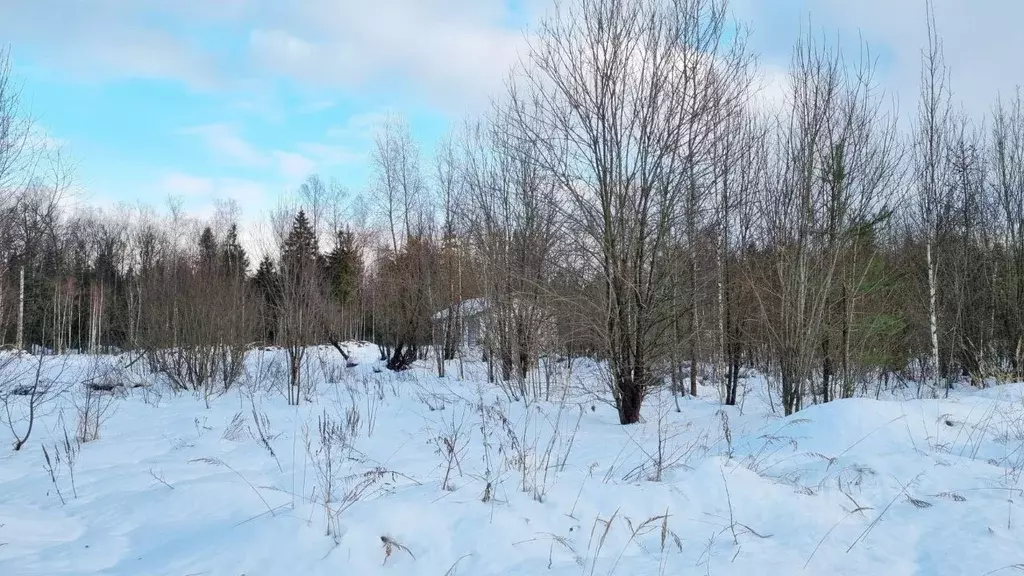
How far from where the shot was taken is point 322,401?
9445 mm

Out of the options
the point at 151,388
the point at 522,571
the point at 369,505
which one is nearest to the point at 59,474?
the point at 369,505

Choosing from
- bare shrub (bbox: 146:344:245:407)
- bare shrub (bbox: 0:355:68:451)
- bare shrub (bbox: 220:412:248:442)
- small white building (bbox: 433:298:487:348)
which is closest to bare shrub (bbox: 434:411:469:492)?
bare shrub (bbox: 220:412:248:442)

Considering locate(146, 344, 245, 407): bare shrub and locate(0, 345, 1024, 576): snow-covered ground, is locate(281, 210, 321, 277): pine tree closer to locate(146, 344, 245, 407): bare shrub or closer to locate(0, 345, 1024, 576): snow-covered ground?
locate(146, 344, 245, 407): bare shrub

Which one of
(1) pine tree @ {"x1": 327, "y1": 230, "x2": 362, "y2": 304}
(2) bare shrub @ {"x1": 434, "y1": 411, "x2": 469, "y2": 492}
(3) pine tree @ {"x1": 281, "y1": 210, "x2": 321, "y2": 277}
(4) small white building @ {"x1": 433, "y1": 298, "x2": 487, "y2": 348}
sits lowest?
(2) bare shrub @ {"x1": 434, "y1": 411, "x2": 469, "y2": 492}

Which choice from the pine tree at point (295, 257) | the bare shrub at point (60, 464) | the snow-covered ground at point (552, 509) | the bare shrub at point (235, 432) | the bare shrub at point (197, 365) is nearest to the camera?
the snow-covered ground at point (552, 509)

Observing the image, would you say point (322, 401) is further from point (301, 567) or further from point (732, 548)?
point (732, 548)

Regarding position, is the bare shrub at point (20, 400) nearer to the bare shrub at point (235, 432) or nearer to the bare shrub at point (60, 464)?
the bare shrub at point (60, 464)

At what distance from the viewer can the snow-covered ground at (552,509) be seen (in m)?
2.73

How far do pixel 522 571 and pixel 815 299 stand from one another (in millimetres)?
6976

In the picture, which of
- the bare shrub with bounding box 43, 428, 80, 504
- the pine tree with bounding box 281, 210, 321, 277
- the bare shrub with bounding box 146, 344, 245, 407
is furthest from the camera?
the bare shrub with bounding box 146, 344, 245, 407

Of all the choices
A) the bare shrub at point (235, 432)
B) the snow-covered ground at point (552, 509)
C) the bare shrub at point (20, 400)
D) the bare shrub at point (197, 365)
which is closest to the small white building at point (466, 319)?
the bare shrub at point (197, 365)

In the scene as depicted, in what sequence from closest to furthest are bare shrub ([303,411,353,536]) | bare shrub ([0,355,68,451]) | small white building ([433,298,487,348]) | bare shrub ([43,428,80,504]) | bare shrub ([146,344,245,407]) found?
bare shrub ([303,411,353,536]) → bare shrub ([43,428,80,504]) → bare shrub ([0,355,68,451]) → bare shrub ([146,344,245,407]) → small white building ([433,298,487,348])

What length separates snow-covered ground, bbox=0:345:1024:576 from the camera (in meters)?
2.73

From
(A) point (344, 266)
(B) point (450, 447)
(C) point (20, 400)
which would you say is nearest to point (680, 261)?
(B) point (450, 447)
